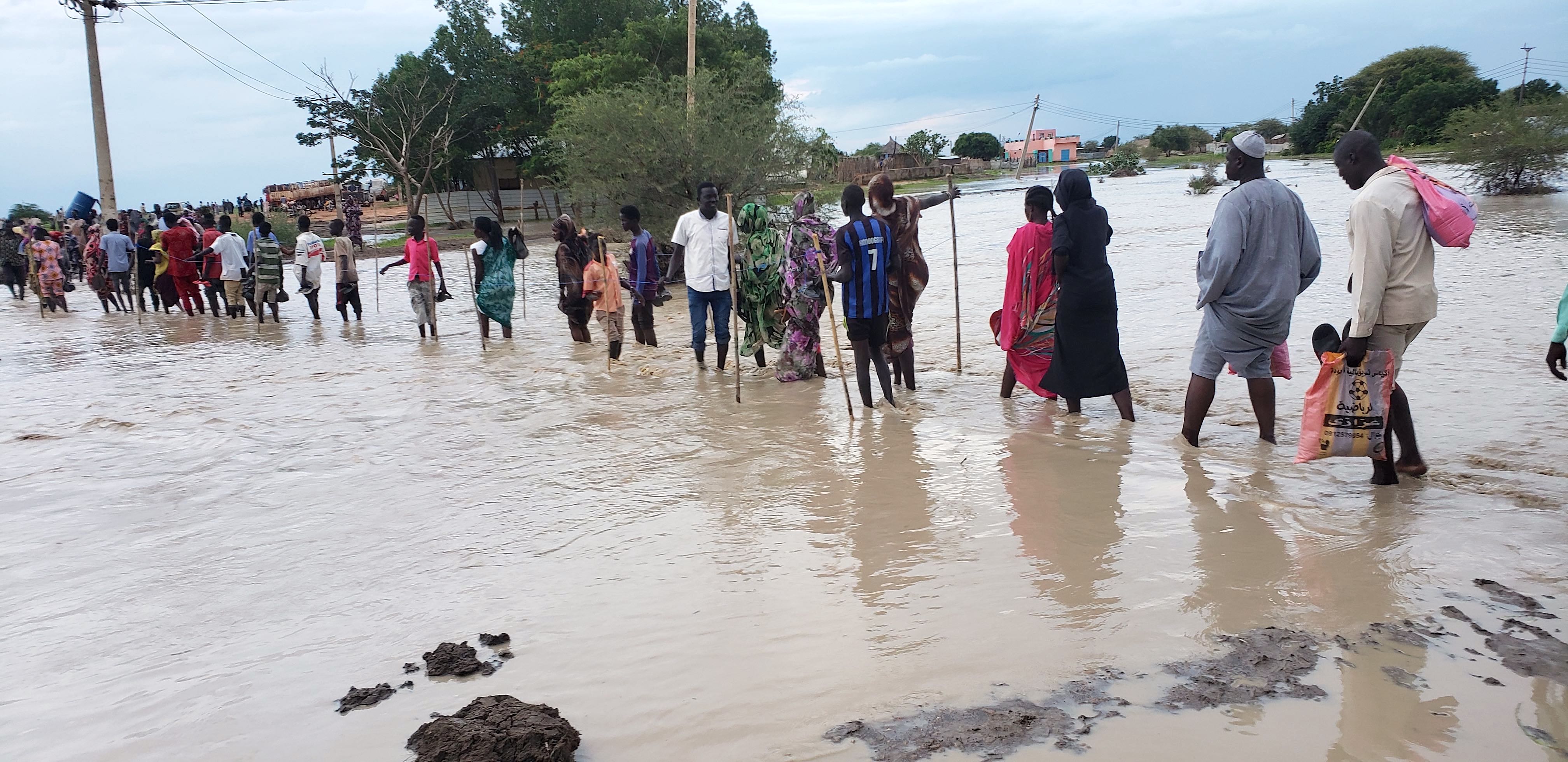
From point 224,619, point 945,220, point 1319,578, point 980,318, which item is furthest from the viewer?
point 945,220

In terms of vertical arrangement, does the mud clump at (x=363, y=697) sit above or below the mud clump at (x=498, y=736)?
below

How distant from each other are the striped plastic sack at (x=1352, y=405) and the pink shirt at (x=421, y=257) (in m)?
9.82

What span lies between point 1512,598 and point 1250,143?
254 cm

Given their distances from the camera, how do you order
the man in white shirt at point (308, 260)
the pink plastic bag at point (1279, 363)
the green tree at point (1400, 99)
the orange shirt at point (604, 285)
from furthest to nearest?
the green tree at point (1400, 99) → the man in white shirt at point (308, 260) → the orange shirt at point (604, 285) → the pink plastic bag at point (1279, 363)

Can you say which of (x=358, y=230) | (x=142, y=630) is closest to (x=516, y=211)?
(x=358, y=230)

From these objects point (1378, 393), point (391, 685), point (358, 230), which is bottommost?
point (391, 685)

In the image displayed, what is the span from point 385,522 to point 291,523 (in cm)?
53

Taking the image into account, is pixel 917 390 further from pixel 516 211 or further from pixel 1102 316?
pixel 516 211

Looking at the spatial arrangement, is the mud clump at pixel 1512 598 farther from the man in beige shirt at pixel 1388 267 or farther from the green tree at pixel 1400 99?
the green tree at pixel 1400 99

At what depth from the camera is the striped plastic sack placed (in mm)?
4234

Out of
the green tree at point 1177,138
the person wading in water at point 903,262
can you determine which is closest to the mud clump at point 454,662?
the person wading in water at point 903,262

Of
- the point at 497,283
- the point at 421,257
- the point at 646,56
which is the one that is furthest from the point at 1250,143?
the point at 646,56

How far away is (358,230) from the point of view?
28.4 m

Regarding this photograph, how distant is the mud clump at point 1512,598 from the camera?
311 centimetres
